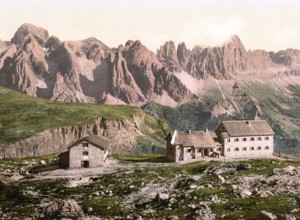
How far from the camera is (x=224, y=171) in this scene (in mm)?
112938

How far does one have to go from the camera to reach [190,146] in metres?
145

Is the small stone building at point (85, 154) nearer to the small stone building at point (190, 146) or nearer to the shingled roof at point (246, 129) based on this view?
the small stone building at point (190, 146)

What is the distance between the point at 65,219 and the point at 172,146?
78.3 m

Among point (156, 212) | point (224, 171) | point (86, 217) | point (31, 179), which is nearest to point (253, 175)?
point (224, 171)

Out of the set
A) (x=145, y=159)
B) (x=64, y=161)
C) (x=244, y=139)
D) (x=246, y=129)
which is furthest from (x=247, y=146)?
(x=64, y=161)

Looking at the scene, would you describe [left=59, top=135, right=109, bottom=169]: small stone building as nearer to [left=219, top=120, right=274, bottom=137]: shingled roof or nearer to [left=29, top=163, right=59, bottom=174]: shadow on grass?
[left=29, top=163, right=59, bottom=174]: shadow on grass

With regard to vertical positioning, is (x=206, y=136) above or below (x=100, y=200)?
above

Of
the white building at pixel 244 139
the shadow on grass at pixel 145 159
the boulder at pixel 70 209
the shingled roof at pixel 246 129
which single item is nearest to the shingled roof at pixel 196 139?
the white building at pixel 244 139

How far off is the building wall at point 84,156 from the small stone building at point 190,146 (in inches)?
885

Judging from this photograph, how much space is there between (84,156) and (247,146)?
55225mm

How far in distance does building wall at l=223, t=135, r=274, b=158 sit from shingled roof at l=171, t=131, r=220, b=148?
21.5 ft

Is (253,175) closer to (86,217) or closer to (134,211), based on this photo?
(134,211)

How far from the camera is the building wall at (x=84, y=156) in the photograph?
137250 mm

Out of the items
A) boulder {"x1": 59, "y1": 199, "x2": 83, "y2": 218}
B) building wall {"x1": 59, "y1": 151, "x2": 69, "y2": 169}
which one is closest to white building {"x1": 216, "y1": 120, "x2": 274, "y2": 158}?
building wall {"x1": 59, "y1": 151, "x2": 69, "y2": 169}
